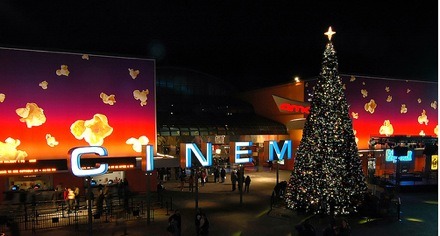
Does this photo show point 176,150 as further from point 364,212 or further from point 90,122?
point 364,212

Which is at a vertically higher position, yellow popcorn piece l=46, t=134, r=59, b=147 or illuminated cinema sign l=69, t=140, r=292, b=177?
yellow popcorn piece l=46, t=134, r=59, b=147

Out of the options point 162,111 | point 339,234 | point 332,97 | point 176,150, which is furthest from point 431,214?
point 162,111

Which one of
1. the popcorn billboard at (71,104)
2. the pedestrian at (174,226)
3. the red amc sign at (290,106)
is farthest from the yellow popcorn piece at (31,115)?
the red amc sign at (290,106)

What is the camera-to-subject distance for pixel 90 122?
78.4 feet

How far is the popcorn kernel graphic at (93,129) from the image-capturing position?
23469mm

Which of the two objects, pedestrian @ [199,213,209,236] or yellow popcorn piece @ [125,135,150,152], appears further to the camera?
yellow popcorn piece @ [125,135,150,152]

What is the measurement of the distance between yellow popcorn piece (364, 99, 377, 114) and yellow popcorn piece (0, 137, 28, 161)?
31288 millimetres

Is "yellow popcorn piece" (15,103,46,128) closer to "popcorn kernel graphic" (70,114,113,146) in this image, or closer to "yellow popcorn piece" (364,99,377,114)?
"popcorn kernel graphic" (70,114,113,146)

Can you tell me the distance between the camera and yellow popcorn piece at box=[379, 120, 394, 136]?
38.1 meters

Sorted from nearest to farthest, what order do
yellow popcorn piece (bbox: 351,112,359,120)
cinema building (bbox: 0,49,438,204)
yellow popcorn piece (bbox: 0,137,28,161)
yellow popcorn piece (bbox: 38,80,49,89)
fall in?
yellow popcorn piece (bbox: 0,137,28,161) < cinema building (bbox: 0,49,438,204) < yellow popcorn piece (bbox: 38,80,49,89) < yellow popcorn piece (bbox: 351,112,359,120)

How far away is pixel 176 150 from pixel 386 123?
22555mm

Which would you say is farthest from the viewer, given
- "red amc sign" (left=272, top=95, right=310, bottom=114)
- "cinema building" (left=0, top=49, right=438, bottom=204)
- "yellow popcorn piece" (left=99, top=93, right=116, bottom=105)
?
"red amc sign" (left=272, top=95, right=310, bottom=114)

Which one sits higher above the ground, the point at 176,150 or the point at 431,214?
the point at 176,150

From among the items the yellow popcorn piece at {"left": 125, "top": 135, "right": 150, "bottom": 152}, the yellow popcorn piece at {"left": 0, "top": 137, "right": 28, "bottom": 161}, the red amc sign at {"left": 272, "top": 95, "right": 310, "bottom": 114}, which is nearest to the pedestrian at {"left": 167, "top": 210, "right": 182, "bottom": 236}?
the yellow popcorn piece at {"left": 125, "top": 135, "right": 150, "bottom": 152}
